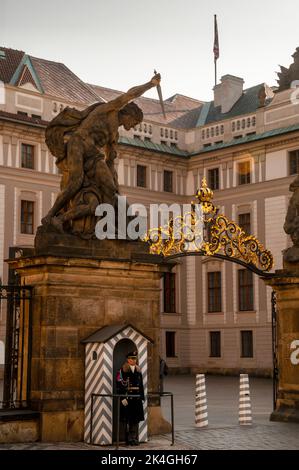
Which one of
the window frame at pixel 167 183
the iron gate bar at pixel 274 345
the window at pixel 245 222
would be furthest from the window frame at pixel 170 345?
the iron gate bar at pixel 274 345

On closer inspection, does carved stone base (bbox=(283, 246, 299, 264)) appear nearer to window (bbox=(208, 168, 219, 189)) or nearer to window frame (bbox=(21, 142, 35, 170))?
window frame (bbox=(21, 142, 35, 170))

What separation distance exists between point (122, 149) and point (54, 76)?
6.14 m

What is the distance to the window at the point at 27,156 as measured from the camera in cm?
3903

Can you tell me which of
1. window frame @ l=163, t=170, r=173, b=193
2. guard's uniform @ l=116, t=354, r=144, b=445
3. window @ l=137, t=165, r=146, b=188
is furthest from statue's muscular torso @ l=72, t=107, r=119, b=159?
window frame @ l=163, t=170, r=173, b=193

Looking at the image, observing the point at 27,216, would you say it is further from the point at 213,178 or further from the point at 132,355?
the point at 132,355

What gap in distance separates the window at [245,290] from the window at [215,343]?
2221mm

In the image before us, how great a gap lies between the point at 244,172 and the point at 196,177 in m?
3.66

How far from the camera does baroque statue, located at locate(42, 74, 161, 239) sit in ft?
41.2

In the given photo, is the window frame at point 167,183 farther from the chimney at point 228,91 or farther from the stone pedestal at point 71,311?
the stone pedestal at point 71,311

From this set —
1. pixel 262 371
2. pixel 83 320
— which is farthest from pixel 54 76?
pixel 83 320

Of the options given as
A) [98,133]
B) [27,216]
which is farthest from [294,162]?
[98,133]

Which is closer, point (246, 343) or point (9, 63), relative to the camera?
point (246, 343)

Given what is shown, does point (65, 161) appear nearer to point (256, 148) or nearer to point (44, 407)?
point (44, 407)

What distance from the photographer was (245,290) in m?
42.6
